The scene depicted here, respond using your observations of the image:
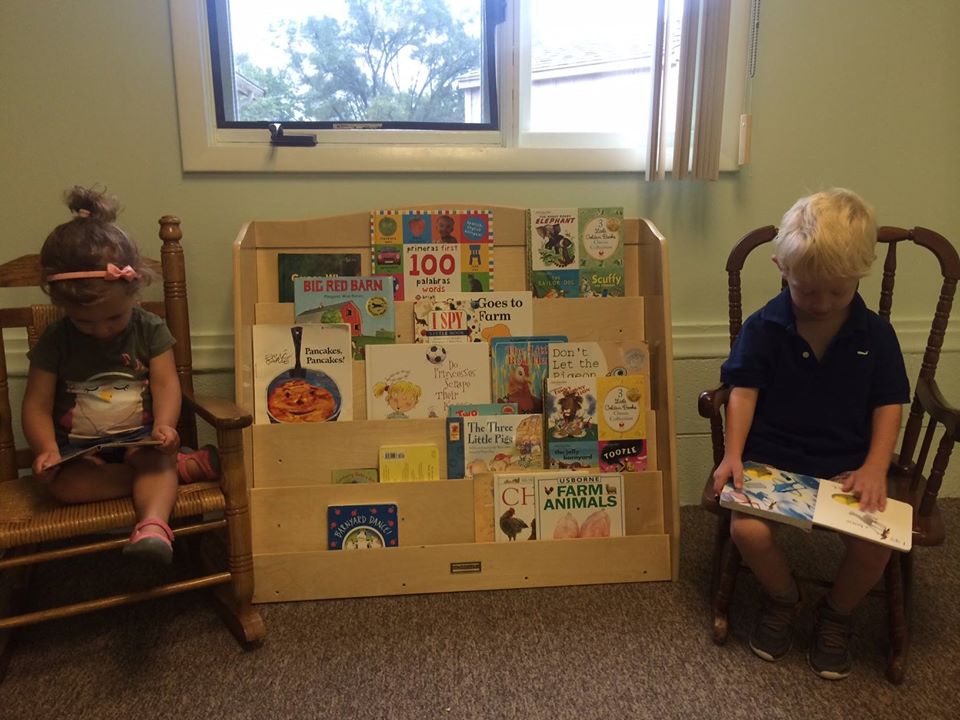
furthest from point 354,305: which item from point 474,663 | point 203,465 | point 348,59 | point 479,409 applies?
point 474,663

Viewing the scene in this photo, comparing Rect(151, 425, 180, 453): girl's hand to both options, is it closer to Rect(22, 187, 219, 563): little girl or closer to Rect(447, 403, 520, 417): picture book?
Rect(22, 187, 219, 563): little girl

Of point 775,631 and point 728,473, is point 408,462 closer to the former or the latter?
point 728,473

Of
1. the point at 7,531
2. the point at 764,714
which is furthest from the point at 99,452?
the point at 764,714

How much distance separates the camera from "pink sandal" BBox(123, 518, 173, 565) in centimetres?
125

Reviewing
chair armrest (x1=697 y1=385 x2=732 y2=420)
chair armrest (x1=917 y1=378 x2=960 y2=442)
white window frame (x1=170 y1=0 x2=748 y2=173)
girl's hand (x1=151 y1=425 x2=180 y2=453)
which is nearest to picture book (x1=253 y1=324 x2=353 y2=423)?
girl's hand (x1=151 y1=425 x2=180 y2=453)

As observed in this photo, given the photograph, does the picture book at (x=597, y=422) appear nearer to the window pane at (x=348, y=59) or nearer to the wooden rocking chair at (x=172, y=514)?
the wooden rocking chair at (x=172, y=514)

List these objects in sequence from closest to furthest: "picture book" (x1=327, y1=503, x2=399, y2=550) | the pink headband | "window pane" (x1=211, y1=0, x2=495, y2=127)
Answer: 1. the pink headband
2. "picture book" (x1=327, y1=503, x2=399, y2=550)
3. "window pane" (x1=211, y1=0, x2=495, y2=127)

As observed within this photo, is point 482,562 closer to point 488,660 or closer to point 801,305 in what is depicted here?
point 488,660

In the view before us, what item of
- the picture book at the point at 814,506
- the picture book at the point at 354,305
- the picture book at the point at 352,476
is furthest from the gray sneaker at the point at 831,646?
the picture book at the point at 354,305

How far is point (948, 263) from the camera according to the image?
1.52 metres

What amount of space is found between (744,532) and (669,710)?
366mm

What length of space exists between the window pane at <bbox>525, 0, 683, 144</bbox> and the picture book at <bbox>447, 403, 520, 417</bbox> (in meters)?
0.81

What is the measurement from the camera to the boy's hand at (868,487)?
132 centimetres

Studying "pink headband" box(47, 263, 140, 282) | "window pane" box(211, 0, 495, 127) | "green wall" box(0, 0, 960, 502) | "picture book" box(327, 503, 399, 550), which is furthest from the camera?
"window pane" box(211, 0, 495, 127)
